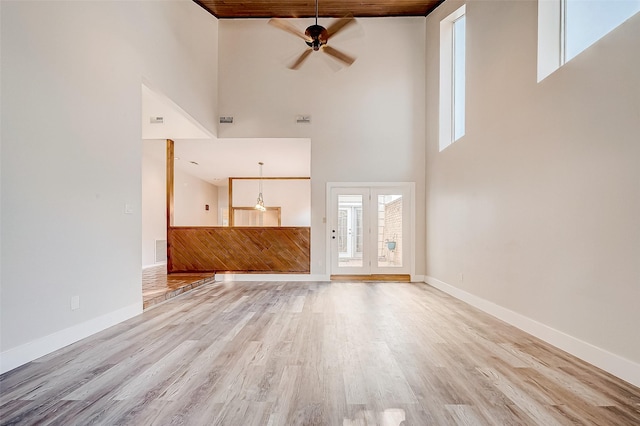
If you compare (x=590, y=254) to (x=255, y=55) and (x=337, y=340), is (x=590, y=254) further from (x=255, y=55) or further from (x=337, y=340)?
(x=255, y=55)

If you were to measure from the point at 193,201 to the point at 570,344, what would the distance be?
973 centimetres

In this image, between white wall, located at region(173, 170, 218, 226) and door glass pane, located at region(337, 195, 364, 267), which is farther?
white wall, located at region(173, 170, 218, 226)

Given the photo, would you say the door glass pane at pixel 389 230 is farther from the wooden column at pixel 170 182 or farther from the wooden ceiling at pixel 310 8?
the wooden column at pixel 170 182

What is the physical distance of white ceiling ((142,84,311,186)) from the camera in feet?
16.5

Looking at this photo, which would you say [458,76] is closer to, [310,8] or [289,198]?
[310,8]

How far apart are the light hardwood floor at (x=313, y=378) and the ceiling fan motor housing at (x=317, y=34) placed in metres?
3.58

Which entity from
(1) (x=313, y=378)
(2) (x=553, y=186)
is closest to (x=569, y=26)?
(2) (x=553, y=186)

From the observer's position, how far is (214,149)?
7.06 meters

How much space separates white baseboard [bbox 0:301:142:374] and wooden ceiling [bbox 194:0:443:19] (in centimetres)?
524

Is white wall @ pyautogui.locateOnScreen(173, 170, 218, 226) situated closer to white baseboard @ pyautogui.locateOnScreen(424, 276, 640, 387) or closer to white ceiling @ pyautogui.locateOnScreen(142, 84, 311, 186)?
white ceiling @ pyautogui.locateOnScreen(142, 84, 311, 186)

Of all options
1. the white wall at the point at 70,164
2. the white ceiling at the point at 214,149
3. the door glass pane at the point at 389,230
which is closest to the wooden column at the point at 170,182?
the white ceiling at the point at 214,149

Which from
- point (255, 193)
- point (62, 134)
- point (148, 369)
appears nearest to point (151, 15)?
point (62, 134)

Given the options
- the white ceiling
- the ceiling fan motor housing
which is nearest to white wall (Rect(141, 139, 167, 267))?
the white ceiling

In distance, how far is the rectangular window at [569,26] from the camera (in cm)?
244
